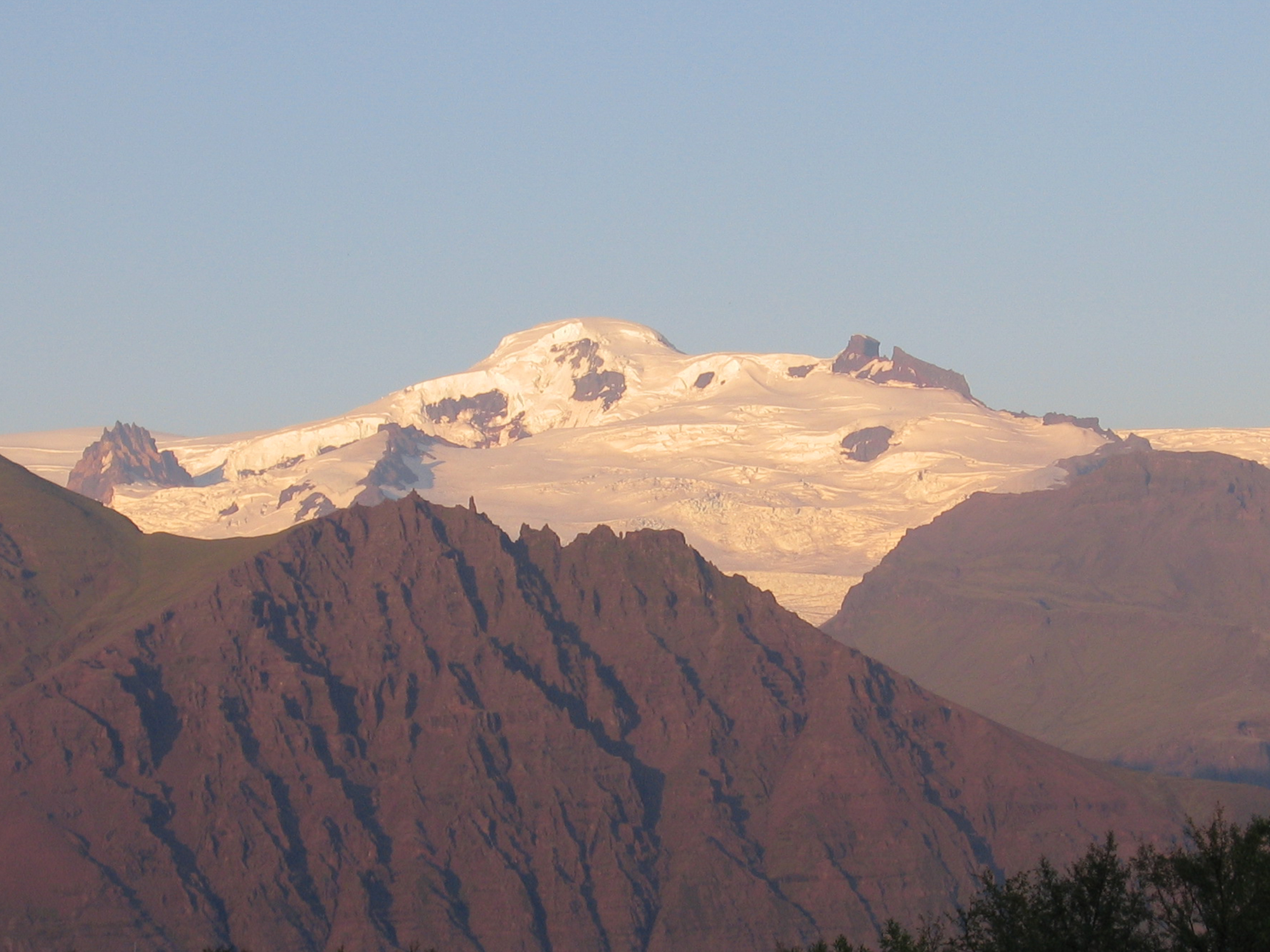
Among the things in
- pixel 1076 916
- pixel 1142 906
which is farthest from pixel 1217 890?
pixel 1076 916

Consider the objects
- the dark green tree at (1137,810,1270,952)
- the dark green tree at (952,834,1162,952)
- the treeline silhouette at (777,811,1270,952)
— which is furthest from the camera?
the dark green tree at (952,834,1162,952)

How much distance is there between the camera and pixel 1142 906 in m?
104

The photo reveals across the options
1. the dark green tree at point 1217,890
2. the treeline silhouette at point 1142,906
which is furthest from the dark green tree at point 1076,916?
the dark green tree at point 1217,890

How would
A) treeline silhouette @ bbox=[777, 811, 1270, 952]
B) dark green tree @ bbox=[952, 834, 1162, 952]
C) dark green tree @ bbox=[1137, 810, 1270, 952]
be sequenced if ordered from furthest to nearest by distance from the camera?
1. dark green tree @ bbox=[952, 834, 1162, 952]
2. treeline silhouette @ bbox=[777, 811, 1270, 952]
3. dark green tree @ bbox=[1137, 810, 1270, 952]

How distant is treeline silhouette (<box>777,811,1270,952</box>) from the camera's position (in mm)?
98250

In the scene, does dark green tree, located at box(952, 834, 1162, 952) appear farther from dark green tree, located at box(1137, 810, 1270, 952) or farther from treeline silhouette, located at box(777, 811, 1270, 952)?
dark green tree, located at box(1137, 810, 1270, 952)

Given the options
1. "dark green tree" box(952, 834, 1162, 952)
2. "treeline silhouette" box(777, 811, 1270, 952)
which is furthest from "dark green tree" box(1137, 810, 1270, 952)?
"dark green tree" box(952, 834, 1162, 952)

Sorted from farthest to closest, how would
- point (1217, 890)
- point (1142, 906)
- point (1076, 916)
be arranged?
1. point (1076, 916)
2. point (1142, 906)
3. point (1217, 890)

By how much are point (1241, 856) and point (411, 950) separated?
151 ft

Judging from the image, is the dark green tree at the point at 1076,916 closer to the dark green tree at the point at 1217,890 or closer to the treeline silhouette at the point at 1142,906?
the treeline silhouette at the point at 1142,906

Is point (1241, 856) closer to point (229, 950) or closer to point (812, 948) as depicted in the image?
point (812, 948)

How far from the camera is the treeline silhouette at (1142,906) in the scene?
3868 inches

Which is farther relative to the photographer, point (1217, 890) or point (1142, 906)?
point (1142, 906)

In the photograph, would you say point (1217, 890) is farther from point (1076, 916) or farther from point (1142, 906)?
point (1076, 916)
